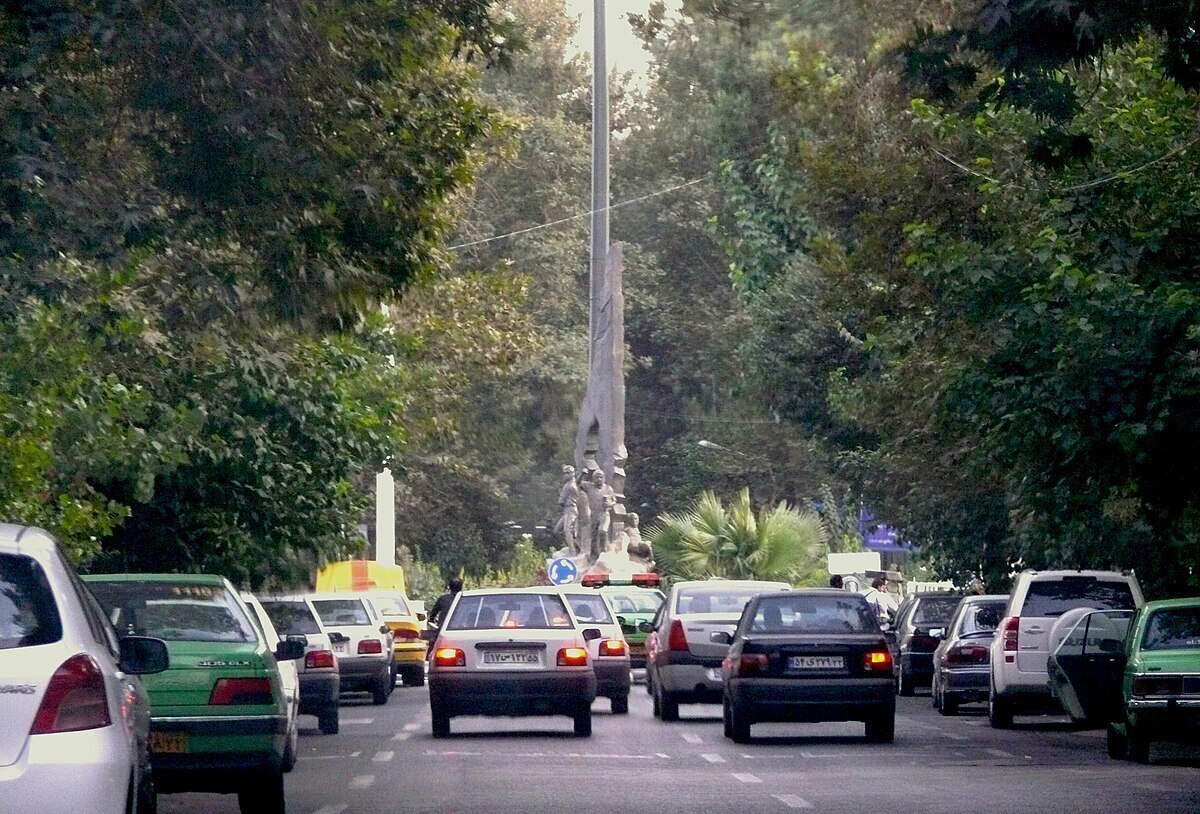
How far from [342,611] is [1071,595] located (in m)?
11.0

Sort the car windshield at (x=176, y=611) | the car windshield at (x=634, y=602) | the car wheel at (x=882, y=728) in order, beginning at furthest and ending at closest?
the car windshield at (x=634, y=602) → the car wheel at (x=882, y=728) → the car windshield at (x=176, y=611)

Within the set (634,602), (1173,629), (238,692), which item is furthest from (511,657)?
(634,602)

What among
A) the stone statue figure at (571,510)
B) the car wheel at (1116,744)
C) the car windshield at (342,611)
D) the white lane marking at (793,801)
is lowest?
the white lane marking at (793,801)

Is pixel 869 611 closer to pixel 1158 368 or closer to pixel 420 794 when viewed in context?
pixel 1158 368

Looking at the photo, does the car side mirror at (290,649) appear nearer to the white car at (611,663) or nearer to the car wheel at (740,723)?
the car wheel at (740,723)

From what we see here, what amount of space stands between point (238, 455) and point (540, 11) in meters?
43.1

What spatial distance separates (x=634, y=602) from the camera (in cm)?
4053

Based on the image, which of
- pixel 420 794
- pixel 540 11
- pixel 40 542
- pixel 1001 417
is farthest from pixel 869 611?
pixel 540 11

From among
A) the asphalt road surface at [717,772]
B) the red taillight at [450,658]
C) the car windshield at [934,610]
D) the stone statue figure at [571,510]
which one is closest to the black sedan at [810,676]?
the asphalt road surface at [717,772]

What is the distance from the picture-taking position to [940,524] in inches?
1471

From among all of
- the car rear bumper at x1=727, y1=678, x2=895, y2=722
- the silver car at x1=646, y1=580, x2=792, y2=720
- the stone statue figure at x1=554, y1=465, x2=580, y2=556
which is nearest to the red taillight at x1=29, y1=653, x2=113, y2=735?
the car rear bumper at x1=727, y1=678, x2=895, y2=722

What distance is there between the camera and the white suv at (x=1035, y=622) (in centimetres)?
2361

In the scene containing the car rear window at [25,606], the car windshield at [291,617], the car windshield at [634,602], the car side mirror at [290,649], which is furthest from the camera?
the car windshield at [634,602]

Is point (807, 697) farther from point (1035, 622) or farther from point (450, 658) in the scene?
point (1035, 622)
